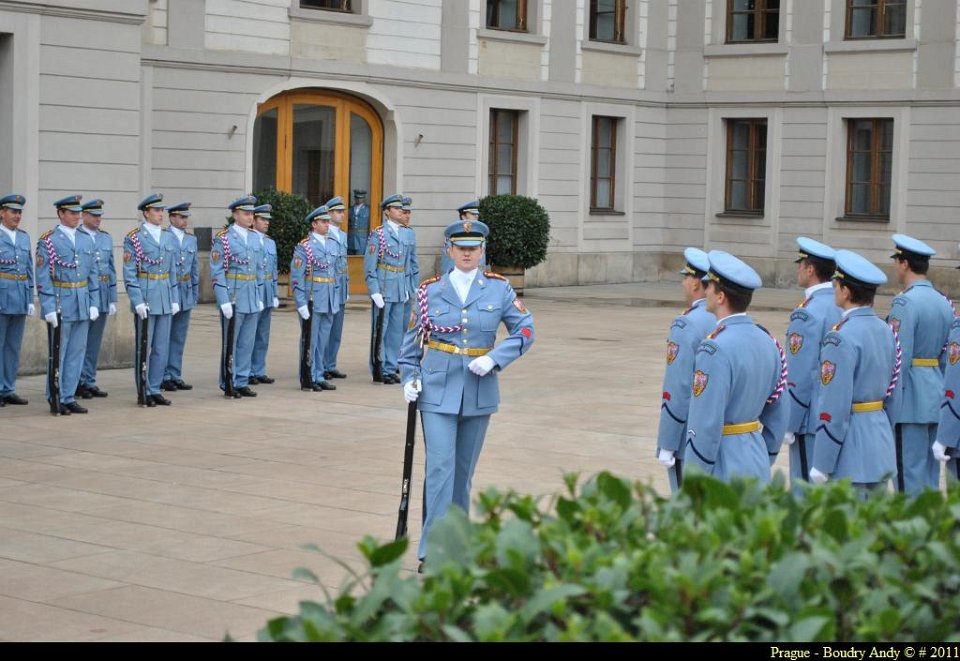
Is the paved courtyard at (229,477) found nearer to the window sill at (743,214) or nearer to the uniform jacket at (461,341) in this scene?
the uniform jacket at (461,341)

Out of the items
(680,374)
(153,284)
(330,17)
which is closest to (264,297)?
(153,284)

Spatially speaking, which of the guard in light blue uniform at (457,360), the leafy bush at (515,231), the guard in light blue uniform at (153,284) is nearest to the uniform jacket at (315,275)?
the guard in light blue uniform at (153,284)

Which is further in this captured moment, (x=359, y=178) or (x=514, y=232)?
(x=359, y=178)

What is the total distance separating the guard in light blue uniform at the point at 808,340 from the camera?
863 centimetres

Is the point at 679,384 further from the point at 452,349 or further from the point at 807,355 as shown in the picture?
the point at 807,355

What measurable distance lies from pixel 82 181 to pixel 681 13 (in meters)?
17.9

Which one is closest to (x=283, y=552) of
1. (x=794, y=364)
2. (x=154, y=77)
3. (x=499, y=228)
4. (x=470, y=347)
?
(x=470, y=347)

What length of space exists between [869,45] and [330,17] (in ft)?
34.7

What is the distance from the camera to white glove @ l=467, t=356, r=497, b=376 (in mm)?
7984

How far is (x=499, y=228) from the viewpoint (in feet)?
86.1

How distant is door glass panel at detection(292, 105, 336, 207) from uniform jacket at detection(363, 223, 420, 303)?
9.27m

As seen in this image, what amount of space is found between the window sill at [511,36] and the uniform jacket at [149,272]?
13.8 m

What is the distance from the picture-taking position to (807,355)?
28.6 feet

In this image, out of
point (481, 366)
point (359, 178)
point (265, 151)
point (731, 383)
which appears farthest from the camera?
point (359, 178)
